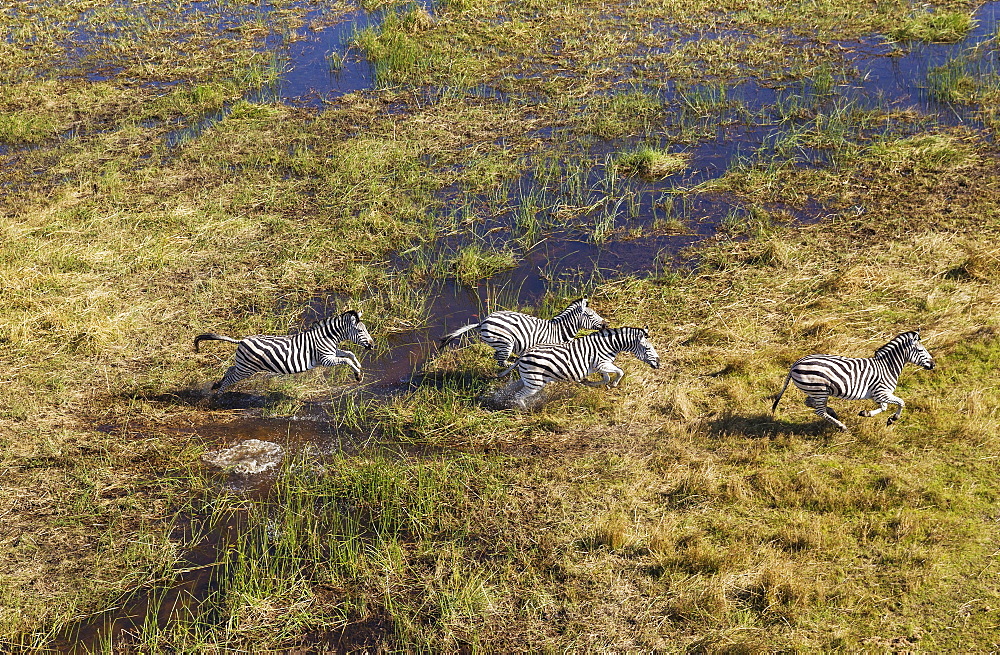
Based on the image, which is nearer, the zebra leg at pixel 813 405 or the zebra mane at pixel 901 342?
the zebra leg at pixel 813 405

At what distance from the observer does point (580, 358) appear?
9.89 meters

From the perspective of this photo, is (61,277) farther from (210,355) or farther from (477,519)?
(477,519)

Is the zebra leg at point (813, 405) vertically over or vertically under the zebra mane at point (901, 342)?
under

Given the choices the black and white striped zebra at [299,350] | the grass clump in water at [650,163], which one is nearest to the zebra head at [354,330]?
the black and white striped zebra at [299,350]

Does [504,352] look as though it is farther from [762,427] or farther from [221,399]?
[221,399]

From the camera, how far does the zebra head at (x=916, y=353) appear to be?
9.33 metres

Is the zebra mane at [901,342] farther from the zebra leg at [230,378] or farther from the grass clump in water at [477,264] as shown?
the zebra leg at [230,378]

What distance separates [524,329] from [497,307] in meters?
1.72

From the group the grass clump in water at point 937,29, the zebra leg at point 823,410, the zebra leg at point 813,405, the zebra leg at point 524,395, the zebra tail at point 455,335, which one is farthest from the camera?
the grass clump in water at point 937,29

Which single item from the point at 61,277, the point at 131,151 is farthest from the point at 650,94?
the point at 61,277

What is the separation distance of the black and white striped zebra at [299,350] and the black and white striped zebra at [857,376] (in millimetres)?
5099

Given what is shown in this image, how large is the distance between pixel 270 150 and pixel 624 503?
11435 millimetres

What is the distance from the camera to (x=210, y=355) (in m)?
11.3

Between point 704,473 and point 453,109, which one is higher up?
point 453,109
